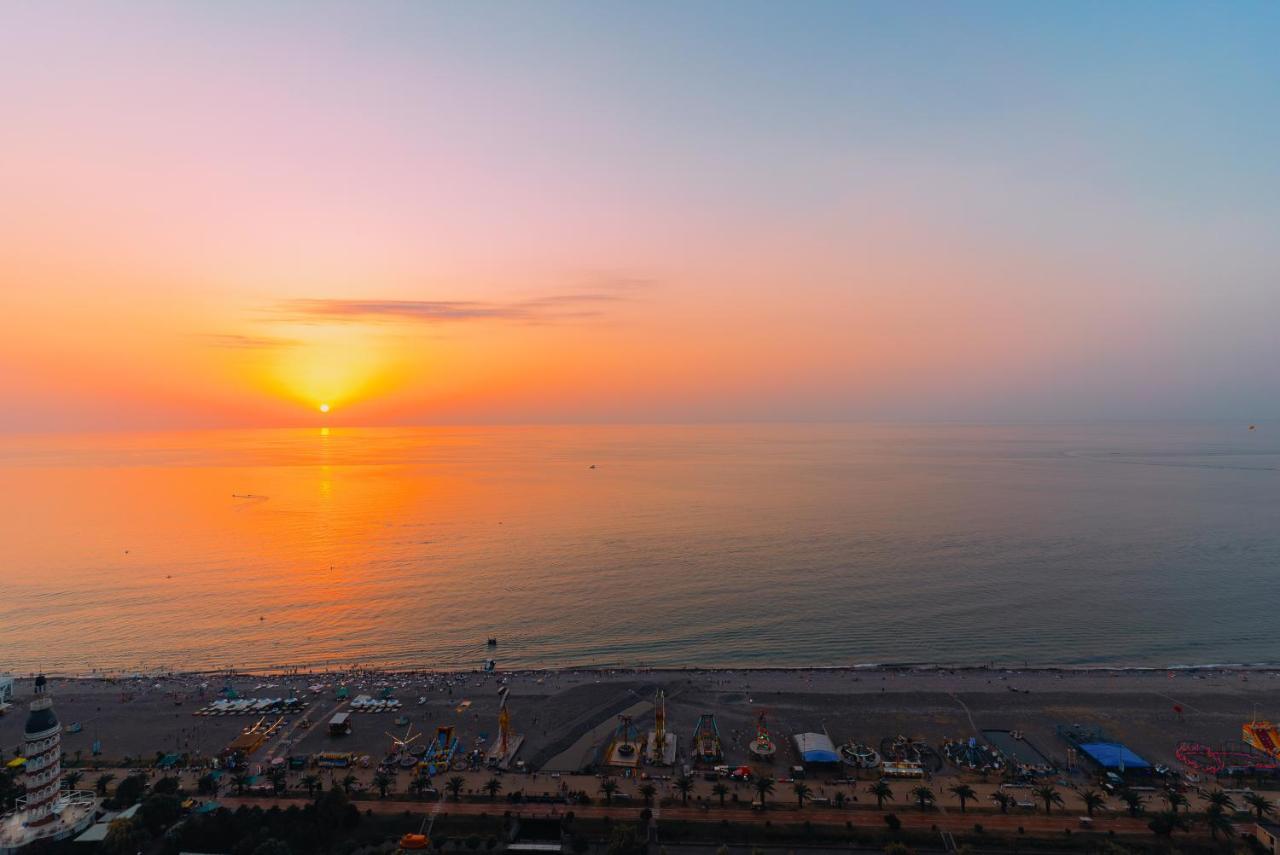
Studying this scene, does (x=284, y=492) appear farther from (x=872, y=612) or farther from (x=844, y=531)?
(x=872, y=612)

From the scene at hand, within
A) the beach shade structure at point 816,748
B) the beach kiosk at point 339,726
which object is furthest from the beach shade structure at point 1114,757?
the beach kiosk at point 339,726

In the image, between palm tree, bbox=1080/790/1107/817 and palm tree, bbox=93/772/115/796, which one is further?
palm tree, bbox=93/772/115/796

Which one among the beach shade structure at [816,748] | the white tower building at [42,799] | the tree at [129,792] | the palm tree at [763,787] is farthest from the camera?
the beach shade structure at [816,748]

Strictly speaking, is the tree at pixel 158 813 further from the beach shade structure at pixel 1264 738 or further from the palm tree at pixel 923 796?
the beach shade structure at pixel 1264 738

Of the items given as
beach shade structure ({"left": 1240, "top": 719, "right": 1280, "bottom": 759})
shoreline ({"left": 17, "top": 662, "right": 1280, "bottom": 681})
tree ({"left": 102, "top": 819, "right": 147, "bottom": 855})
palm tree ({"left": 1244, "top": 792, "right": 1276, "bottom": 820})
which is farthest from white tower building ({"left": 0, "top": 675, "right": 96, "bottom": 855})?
beach shade structure ({"left": 1240, "top": 719, "right": 1280, "bottom": 759})

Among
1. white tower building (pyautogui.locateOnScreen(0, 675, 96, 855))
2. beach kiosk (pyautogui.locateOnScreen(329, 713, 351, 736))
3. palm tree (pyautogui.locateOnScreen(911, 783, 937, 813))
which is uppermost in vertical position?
white tower building (pyautogui.locateOnScreen(0, 675, 96, 855))

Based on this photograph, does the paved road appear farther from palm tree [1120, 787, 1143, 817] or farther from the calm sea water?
the calm sea water
